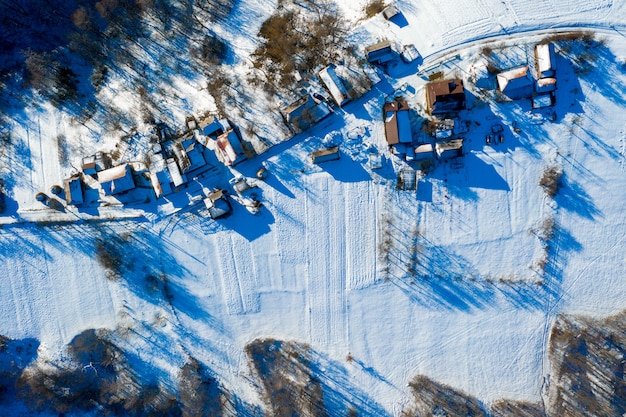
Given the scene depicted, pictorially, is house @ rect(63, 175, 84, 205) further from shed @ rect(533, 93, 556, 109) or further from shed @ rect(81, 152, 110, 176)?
shed @ rect(533, 93, 556, 109)

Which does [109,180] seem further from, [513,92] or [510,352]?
[510,352]

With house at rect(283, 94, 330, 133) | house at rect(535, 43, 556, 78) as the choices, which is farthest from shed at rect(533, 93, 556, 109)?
house at rect(283, 94, 330, 133)

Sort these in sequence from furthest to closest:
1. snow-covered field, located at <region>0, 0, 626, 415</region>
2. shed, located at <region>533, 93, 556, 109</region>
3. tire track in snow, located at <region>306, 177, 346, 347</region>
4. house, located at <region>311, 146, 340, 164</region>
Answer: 1. tire track in snow, located at <region>306, 177, 346, 347</region>
2. house, located at <region>311, 146, 340, 164</region>
3. snow-covered field, located at <region>0, 0, 626, 415</region>
4. shed, located at <region>533, 93, 556, 109</region>

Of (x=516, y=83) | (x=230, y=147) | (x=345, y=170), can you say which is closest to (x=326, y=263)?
(x=345, y=170)

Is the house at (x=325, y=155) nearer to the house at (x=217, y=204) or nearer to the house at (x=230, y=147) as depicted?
the house at (x=230, y=147)

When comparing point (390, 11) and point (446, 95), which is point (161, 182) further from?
point (446, 95)

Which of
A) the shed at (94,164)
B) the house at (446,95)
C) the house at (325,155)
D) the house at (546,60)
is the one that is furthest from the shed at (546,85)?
the shed at (94,164)

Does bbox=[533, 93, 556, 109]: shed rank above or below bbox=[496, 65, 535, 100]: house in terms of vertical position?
below
